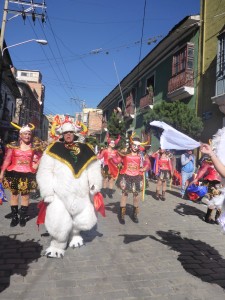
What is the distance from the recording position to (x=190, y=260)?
457 centimetres

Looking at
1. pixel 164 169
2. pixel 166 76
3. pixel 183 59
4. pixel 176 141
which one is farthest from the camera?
pixel 166 76

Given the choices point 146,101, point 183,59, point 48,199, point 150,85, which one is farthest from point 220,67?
point 48,199

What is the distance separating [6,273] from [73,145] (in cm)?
210

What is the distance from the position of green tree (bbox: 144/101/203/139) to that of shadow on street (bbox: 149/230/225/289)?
26.5 ft

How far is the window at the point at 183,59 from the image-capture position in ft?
53.1

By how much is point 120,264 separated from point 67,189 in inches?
50.6

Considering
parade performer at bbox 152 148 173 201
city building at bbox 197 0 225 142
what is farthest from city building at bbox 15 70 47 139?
parade performer at bbox 152 148 173 201

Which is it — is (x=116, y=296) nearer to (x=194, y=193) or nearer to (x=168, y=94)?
(x=194, y=193)

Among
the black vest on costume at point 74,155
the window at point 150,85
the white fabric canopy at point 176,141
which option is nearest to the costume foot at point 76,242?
the black vest on costume at point 74,155

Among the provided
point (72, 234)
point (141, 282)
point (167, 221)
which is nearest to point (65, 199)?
point (72, 234)

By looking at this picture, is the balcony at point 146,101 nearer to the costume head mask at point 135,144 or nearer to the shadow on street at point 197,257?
the costume head mask at point 135,144

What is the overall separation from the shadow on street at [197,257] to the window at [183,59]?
39.6 ft

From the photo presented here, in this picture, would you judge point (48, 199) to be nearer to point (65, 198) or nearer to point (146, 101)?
point (65, 198)

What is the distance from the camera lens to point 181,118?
13500 mm
